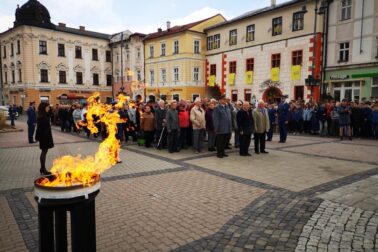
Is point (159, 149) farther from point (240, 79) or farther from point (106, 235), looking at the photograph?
point (240, 79)

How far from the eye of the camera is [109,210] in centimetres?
523

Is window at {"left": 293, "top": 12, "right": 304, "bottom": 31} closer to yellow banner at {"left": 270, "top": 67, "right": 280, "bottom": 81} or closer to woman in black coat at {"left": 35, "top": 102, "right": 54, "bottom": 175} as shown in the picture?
yellow banner at {"left": 270, "top": 67, "right": 280, "bottom": 81}

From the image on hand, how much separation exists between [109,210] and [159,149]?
6.81 metres

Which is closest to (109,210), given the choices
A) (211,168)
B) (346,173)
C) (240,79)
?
(211,168)

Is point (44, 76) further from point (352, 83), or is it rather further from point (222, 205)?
point (222, 205)

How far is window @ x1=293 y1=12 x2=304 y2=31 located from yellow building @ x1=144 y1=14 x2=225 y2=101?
13.4m

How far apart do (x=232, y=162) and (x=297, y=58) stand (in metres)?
21.9

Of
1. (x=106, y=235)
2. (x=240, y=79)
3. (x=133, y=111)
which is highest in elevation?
(x=240, y=79)

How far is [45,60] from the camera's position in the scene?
4378cm

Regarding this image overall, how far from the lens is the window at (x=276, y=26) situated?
94.8 feet

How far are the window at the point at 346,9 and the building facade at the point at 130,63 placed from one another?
27836 millimetres

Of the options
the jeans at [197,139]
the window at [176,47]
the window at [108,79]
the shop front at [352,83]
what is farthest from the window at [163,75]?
the jeans at [197,139]

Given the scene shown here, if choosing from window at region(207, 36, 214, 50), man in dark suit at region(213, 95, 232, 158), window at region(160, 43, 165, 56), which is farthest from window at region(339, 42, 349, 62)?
window at region(160, 43, 165, 56)

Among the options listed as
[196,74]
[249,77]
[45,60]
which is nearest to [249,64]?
[249,77]
